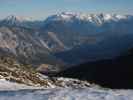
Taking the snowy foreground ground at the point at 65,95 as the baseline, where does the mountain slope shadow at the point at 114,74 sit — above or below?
below

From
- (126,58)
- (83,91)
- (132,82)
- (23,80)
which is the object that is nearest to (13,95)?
(83,91)

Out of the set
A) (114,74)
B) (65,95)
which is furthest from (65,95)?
(114,74)

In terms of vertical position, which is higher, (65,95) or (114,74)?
(65,95)

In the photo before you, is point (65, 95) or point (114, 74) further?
point (114, 74)

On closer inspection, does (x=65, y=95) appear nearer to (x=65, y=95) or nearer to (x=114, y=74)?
(x=65, y=95)

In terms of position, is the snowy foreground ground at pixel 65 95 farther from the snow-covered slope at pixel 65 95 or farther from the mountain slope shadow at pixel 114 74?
the mountain slope shadow at pixel 114 74

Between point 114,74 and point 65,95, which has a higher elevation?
point 65,95

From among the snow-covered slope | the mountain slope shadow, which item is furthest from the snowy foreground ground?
the mountain slope shadow

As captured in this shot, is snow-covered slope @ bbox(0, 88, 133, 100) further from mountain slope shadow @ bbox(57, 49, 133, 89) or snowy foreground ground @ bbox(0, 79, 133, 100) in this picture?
mountain slope shadow @ bbox(57, 49, 133, 89)

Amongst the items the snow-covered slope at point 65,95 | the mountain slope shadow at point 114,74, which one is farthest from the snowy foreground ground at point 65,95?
the mountain slope shadow at point 114,74

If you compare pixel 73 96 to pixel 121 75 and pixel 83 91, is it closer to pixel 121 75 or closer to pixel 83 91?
pixel 83 91

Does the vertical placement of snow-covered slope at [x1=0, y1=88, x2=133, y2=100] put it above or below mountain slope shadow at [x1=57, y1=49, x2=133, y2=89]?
above

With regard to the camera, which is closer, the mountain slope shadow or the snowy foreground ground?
the snowy foreground ground

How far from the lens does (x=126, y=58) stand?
7111 inches
